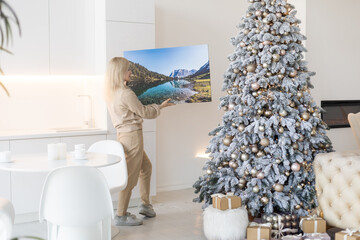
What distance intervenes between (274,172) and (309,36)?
118 inches

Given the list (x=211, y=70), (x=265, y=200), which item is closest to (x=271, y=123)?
(x=265, y=200)

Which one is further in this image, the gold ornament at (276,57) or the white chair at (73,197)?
the gold ornament at (276,57)

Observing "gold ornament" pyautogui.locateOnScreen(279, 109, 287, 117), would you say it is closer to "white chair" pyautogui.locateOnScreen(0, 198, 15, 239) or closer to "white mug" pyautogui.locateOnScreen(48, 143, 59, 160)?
"white mug" pyautogui.locateOnScreen(48, 143, 59, 160)

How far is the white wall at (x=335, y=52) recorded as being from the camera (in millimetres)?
6234

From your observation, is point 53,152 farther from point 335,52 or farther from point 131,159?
point 335,52

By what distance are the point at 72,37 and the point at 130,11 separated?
69 cm

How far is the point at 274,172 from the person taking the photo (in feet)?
12.5

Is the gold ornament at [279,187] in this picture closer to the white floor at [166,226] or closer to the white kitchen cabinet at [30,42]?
the white floor at [166,226]

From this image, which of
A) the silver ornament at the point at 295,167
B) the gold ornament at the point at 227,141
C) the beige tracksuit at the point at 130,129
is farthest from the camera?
the beige tracksuit at the point at 130,129

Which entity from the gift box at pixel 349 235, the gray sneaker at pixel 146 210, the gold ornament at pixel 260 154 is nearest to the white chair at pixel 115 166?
the gray sneaker at pixel 146 210

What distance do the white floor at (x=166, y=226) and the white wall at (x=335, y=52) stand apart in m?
2.64

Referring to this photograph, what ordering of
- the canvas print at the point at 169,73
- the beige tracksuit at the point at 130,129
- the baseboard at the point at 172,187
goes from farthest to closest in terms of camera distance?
the baseboard at the point at 172,187
the canvas print at the point at 169,73
the beige tracksuit at the point at 130,129

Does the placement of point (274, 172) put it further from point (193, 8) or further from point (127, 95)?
point (193, 8)

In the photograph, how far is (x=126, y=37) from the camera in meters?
4.94
